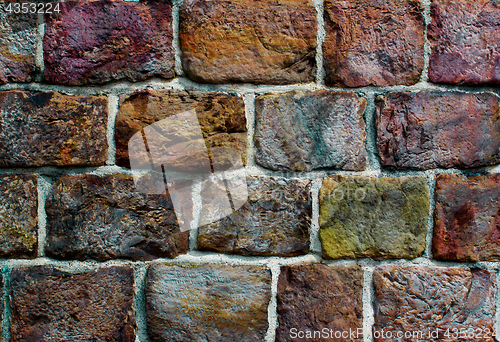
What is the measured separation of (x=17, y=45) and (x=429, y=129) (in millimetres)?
638

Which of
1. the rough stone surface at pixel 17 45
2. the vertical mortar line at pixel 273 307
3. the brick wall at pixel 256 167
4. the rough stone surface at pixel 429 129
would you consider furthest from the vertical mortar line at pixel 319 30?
the rough stone surface at pixel 17 45

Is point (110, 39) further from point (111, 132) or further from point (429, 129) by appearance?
point (429, 129)

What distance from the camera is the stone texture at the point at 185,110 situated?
474 mm

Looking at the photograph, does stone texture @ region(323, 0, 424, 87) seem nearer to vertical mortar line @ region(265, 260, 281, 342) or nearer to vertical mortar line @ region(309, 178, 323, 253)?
vertical mortar line @ region(309, 178, 323, 253)

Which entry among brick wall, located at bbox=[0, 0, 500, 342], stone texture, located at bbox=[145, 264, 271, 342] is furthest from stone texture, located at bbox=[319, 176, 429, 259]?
stone texture, located at bbox=[145, 264, 271, 342]

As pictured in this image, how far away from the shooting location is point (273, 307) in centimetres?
49

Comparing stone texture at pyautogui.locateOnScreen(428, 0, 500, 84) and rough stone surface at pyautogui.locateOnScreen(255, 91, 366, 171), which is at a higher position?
stone texture at pyautogui.locateOnScreen(428, 0, 500, 84)

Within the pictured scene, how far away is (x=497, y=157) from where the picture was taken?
50cm

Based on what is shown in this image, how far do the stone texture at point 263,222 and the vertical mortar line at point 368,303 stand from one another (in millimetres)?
126

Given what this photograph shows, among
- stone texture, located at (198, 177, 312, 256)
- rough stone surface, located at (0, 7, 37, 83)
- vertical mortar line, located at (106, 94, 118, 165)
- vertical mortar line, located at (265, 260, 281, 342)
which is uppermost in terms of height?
rough stone surface, located at (0, 7, 37, 83)

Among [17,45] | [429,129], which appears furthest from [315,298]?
[17,45]

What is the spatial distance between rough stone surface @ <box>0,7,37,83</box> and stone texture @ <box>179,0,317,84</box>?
0.23m

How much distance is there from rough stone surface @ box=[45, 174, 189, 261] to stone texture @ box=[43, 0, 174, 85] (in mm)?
162

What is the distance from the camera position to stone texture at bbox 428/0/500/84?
49cm
